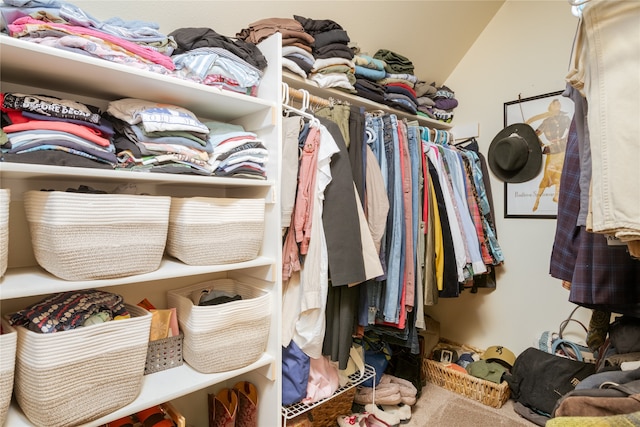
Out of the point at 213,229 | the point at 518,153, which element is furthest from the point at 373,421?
the point at 518,153

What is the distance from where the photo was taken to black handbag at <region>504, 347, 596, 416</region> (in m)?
1.87

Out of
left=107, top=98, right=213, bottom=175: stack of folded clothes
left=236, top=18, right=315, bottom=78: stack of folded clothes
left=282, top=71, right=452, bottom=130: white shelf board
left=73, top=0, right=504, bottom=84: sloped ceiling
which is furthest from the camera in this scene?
left=282, top=71, right=452, bottom=130: white shelf board

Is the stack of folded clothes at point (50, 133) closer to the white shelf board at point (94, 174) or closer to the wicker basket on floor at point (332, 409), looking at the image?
the white shelf board at point (94, 174)

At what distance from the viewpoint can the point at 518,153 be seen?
2.26 meters

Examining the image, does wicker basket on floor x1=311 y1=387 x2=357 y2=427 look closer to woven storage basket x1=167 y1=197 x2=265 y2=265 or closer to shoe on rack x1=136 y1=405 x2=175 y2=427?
shoe on rack x1=136 y1=405 x2=175 y2=427

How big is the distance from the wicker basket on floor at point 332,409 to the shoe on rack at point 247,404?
363 millimetres

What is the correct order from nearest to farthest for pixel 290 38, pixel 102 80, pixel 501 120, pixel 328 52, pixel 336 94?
pixel 102 80
pixel 290 38
pixel 328 52
pixel 336 94
pixel 501 120

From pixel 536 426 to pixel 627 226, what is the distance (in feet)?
5.45

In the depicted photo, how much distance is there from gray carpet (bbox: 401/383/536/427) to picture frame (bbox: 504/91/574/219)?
1.18 meters

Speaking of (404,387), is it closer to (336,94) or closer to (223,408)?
(223,408)

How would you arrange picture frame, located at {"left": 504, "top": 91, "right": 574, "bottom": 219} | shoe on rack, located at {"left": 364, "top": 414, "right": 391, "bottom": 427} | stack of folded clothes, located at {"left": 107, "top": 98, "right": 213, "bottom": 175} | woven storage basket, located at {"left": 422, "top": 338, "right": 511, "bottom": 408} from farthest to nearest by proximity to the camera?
picture frame, located at {"left": 504, "top": 91, "right": 574, "bottom": 219}, woven storage basket, located at {"left": 422, "top": 338, "right": 511, "bottom": 408}, shoe on rack, located at {"left": 364, "top": 414, "right": 391, "bottom": 427}, stack of folded clothes, located at {"left": 107, "top": 98, "right": 213, "bottom": 175}

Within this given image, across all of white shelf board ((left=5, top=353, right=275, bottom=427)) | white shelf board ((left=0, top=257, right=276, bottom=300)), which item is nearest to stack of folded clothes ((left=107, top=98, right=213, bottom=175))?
white shelf board ((left=0, top=257, right=276, bottom=300))

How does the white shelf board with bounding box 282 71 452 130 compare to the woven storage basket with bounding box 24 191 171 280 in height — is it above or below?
above

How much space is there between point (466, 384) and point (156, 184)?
2.04 meters
